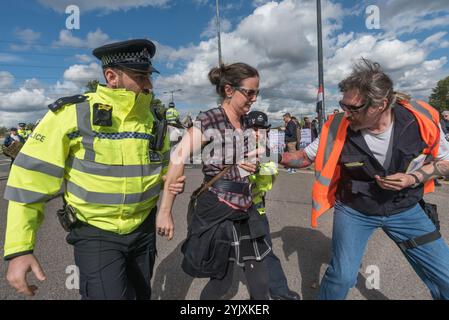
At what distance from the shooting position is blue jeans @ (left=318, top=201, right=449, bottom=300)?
2045 millimetres

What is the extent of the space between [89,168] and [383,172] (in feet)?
6.07

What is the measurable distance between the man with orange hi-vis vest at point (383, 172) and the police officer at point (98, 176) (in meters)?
1.21

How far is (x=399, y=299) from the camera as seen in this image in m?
2.77

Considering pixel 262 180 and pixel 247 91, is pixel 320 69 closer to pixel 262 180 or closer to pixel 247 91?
pixel 262 180

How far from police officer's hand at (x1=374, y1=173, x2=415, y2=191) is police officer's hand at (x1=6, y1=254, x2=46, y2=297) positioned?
197 centimetres

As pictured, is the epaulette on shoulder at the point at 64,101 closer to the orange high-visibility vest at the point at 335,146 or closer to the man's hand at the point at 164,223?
the man's hand at the point at 164,223

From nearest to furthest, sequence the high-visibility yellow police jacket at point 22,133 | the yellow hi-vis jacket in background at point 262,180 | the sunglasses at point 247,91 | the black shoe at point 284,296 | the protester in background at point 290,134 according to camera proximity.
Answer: the sunglasses at point 247,91
the yellow hi-vis jacket in background at point 262,180
the black shoe at point 284,296
the protester in background at point 290,134
the high-visibility yellow police jacket at point 22,133

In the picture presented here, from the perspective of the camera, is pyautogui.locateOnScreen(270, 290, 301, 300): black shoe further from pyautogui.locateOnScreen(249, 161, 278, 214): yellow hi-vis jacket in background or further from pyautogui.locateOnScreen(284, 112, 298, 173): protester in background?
pyautogui.locateOnScreen(284, 112, 298, 173): protester in background

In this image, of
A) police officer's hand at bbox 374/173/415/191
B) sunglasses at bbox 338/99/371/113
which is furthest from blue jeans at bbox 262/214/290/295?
sunglasses at bbox 338/99/371/113

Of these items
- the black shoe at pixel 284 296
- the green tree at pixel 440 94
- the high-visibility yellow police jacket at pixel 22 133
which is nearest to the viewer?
the black shoe at pixel 284 296

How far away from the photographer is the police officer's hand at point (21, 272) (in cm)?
146

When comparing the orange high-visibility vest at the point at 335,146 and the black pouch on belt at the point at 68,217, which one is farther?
the orange high-visibility vest at the point at 335,146

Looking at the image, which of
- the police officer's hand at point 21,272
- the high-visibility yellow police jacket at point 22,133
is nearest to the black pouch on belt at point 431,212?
the police officer's hand at point 21,272
